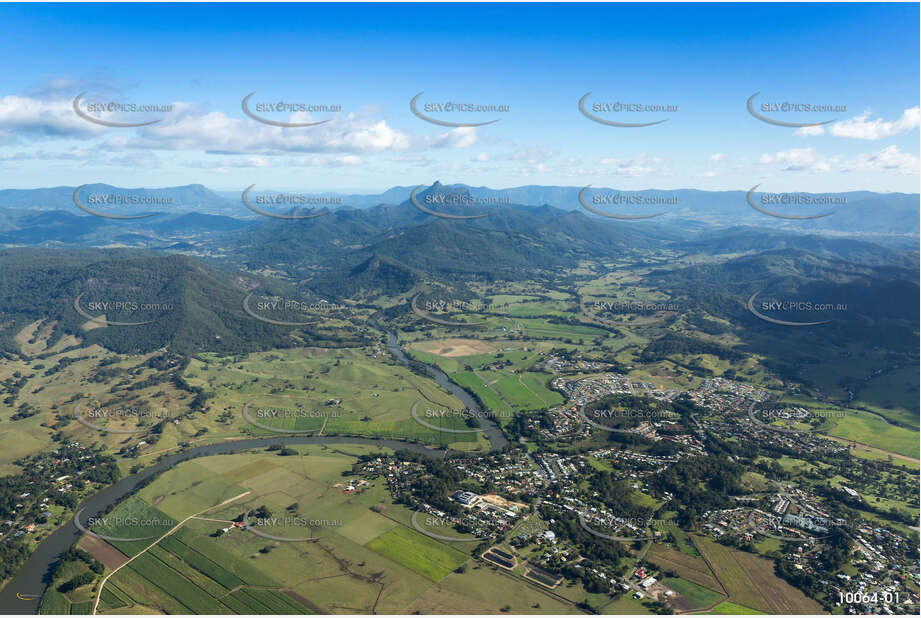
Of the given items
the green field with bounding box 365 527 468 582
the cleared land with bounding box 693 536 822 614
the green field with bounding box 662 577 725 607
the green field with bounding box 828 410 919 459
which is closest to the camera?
the cleared land with bounding box 693 536 822 614

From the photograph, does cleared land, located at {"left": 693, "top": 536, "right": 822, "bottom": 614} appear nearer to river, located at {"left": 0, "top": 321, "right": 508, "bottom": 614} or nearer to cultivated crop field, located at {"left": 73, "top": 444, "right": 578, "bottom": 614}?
cultivated crop field, located at {"left": 73, "top": 444, "right": 578, "bottom": 614}

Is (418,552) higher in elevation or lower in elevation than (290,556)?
lower

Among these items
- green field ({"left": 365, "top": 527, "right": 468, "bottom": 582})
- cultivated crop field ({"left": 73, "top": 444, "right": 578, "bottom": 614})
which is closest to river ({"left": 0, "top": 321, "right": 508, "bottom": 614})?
cultivated crop field ({"left": 73, "top": 444, "right": 578, "bottom": 614})

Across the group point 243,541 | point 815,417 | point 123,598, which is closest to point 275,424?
point 243,541

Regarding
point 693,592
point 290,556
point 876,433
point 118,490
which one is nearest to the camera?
point 693,592

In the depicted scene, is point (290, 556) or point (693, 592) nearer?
point (693, 592)

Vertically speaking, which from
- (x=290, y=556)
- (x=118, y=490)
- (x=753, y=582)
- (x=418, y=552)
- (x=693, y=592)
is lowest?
(x=753, y=582)

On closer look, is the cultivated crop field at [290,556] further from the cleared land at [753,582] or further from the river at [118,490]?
the cleared land at [753,582]

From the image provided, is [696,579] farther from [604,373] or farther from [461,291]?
[461,291]

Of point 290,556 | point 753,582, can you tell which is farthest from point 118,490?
point 753,582

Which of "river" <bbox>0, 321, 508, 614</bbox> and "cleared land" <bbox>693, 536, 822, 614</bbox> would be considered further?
"river" <bbox>0, 321, 508, 614</bbox>

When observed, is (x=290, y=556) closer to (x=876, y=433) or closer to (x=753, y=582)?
(x=753, y=582)
